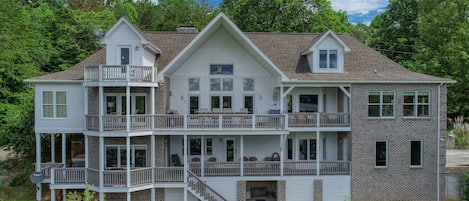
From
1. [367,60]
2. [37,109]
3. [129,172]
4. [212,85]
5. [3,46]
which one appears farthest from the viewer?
[3,46]

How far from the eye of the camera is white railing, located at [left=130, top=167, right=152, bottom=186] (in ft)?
61.0

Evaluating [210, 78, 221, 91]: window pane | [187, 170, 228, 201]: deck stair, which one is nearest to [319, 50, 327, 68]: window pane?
[210, 78, 221, 91]: window pane

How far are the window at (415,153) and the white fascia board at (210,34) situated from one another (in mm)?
8084

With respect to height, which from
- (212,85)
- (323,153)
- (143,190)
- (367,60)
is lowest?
(143,190)

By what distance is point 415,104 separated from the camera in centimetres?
2050

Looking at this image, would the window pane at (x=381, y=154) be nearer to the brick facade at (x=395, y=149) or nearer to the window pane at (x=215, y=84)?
the brick facade at (x=395, y=149)

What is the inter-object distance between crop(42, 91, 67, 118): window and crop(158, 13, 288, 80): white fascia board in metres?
5.43

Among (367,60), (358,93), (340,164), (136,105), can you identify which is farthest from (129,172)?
(367,60)

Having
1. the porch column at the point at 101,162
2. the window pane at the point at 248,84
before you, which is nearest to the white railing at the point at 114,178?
the porch column at the point at 101,162

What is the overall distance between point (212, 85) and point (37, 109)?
371 inches

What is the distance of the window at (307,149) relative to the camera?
22219mm

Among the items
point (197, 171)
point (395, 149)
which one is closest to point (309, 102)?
point (395, 149)

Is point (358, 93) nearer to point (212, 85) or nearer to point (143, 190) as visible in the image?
point (212, 85)

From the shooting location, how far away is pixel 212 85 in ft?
71.0
